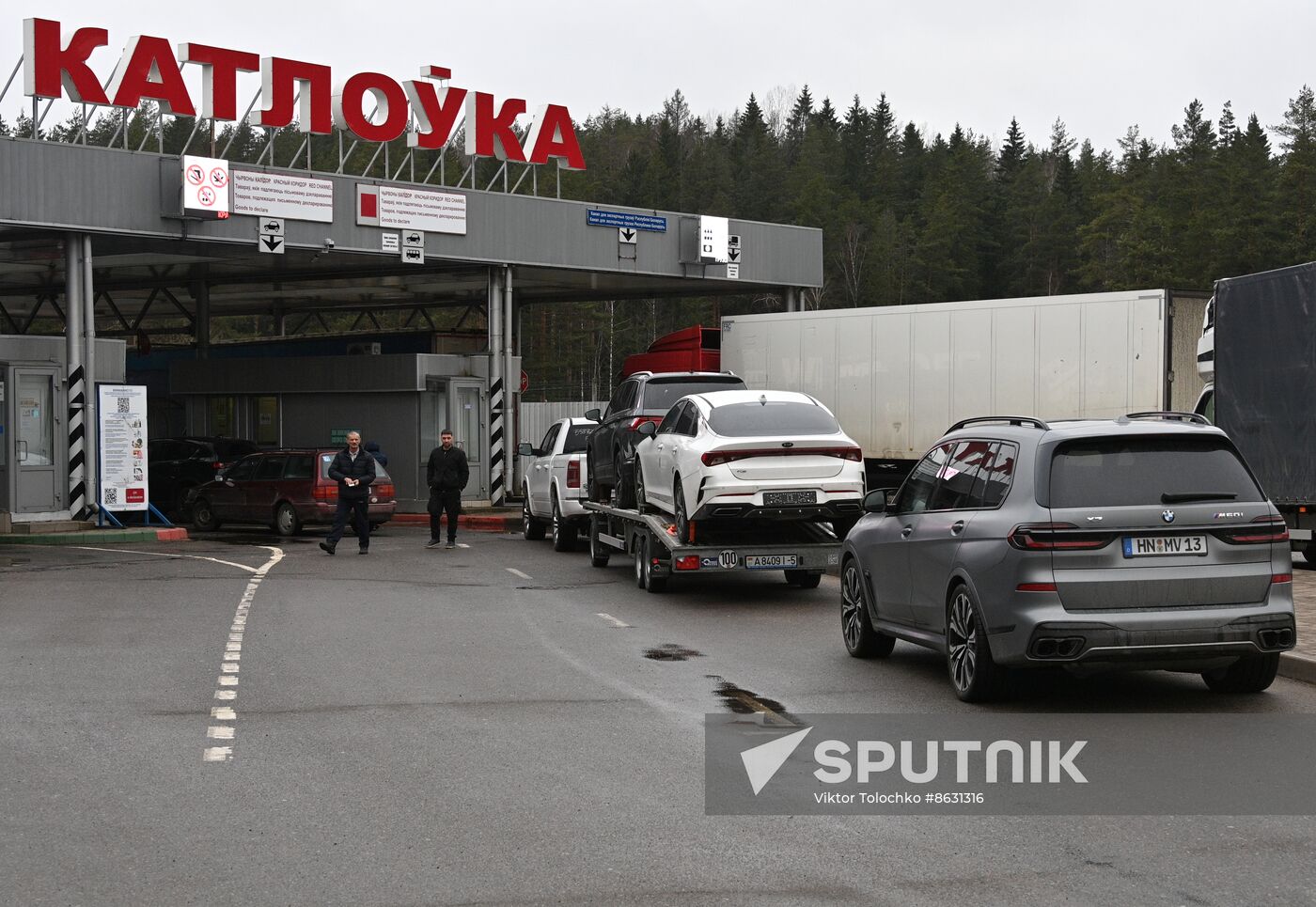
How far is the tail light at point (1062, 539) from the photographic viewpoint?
336 inches

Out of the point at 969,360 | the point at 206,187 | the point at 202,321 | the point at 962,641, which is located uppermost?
the point at 206,187

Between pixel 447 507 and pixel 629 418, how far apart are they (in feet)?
20.2

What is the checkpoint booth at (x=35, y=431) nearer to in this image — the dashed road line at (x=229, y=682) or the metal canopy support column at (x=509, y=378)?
the metal canopy support column at (x=509, y=378)

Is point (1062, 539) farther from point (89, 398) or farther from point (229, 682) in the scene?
point (89, 398)

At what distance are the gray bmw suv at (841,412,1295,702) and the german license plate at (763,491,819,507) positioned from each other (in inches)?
221

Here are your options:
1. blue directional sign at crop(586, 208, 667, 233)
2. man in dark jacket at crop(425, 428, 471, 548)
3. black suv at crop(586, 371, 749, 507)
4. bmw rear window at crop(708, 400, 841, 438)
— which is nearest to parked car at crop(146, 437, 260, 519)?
blue directional sign at crop(586, 208, 667, 233)

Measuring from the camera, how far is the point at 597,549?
64.6 feet

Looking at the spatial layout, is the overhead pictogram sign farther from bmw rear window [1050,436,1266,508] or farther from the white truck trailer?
bmw rear window [1050,436,1266,508]

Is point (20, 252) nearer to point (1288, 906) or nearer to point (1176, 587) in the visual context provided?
point (1176, 587)

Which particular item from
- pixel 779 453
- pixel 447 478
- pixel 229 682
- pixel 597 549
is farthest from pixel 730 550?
pixel 447 478

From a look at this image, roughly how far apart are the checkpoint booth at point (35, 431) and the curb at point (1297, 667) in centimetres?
2113

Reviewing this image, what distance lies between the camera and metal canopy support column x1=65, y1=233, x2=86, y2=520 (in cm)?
2584

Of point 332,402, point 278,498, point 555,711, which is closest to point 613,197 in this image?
point 332,402

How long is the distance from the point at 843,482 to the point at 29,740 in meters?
8.73
